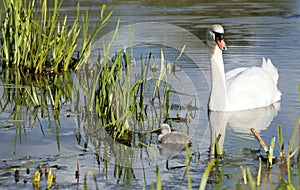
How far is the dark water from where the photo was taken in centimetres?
613

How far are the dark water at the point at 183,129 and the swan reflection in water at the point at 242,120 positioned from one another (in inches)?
0.4

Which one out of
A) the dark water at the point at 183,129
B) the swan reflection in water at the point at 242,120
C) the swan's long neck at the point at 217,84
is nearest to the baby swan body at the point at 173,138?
the dark water at the point at 183,129

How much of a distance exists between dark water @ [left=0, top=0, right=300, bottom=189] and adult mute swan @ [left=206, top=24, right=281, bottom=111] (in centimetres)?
16

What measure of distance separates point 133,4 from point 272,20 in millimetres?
4390

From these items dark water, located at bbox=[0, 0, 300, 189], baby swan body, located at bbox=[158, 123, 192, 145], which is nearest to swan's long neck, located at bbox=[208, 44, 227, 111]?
dark water, located at bbox=[0, 0, 300, 189]

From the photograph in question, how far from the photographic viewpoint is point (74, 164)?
21.4ft

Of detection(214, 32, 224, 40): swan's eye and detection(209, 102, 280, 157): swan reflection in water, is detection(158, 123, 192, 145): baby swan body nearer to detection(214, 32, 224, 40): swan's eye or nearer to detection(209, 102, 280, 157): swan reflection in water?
detection(209, 102, 280, 157): swan reflection in water

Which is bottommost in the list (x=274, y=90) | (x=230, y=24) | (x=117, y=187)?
(x=117, y=187)

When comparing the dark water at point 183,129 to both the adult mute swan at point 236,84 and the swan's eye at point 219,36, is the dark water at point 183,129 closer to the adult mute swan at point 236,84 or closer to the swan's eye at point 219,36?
the adult mute swan at point 236,84

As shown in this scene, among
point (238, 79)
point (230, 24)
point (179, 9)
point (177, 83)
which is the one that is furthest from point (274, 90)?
point (179, 9)

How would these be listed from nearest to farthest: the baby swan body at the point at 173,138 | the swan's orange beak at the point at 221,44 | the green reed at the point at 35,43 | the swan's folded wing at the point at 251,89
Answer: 1. the baby swan body at the point at 173,138
2. the swan's orange beak at the point at 221,44
3. the swan's folded wing at the point at 251,89
4. the green reed at the point at 35,43

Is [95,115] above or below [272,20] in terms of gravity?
below

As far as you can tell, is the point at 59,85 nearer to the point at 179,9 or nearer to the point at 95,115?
the point at 95,115

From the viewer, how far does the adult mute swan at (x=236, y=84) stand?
8789 millimetres
